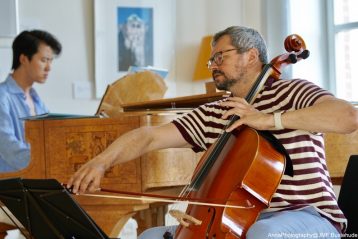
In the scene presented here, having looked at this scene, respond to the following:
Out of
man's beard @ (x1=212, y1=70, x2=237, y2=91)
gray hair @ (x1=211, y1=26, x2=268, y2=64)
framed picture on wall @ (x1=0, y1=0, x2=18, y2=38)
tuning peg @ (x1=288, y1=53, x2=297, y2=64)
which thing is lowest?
man's beard @ (x1=212, y1=70, x2=237, y2=91)

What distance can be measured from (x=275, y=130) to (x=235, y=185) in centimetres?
29

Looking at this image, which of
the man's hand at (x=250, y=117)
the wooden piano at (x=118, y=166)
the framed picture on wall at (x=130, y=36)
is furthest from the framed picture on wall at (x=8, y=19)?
the man's hand at (x=250, y=117)

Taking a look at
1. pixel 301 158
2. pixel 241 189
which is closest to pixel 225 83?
pixel 301 158

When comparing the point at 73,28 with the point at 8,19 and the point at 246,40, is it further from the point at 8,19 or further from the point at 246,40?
the point at 246,40

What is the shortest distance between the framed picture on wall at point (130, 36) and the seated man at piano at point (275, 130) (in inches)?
91.6

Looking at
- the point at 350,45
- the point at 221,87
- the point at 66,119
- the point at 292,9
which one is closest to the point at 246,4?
the point at 292,9

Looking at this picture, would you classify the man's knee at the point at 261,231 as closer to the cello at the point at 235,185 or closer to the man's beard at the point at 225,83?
the cello at the point at 235,185

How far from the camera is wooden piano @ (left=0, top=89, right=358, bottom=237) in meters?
2.78

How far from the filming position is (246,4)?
4.70 metres

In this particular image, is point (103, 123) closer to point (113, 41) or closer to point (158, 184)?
point (158, 184)

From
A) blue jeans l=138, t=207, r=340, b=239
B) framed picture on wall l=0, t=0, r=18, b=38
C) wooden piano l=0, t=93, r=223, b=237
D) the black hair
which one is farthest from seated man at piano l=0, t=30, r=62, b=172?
blue jeans l=138, t=207, r=340, b=239

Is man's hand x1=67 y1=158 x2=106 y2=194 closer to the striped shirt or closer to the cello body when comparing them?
the cello body

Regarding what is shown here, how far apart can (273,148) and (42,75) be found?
208 centimetres

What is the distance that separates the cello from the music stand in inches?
11.3
